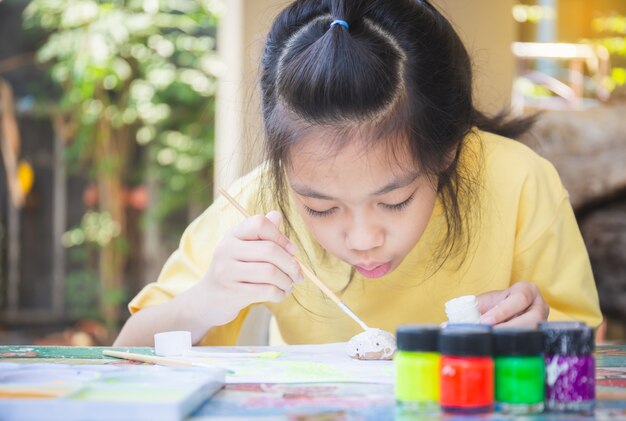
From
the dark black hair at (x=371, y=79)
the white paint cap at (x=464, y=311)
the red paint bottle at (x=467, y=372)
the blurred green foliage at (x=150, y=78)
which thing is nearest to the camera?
the red paint bottle at (x=467, y=372)

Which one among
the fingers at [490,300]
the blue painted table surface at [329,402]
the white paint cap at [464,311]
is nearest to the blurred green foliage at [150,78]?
the fingers at [490,300]

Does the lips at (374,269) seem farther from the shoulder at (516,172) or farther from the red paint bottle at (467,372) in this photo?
the red paint bottle at (467,372)

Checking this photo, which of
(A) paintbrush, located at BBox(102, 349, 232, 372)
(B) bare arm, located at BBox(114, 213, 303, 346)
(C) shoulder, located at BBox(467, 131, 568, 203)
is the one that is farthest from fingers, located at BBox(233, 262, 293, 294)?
(C) shoulder, located at BBox(467, 131, 568, 203)

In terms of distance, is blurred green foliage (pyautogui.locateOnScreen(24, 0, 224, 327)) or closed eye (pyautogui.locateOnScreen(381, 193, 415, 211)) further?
blurred green foliage (pyautogui.locateOnScreen(24, 0, 224, 327))

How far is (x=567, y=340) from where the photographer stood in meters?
0.91

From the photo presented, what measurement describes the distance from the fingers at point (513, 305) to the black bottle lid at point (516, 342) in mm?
376

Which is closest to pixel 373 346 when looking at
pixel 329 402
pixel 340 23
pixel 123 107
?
pixel 329 402

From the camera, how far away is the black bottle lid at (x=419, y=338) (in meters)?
0.90

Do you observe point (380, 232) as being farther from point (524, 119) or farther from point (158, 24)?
point (158, 24)

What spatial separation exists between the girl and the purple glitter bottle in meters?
0.37

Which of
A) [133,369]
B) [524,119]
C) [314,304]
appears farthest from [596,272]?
[133,369]

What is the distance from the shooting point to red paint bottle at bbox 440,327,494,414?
864 millimetres

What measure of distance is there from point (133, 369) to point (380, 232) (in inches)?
16.6

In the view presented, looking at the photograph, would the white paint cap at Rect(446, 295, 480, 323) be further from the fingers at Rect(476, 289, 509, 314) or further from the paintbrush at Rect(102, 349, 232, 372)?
the paintbrush at Rect(102, 349, 232, 372)
